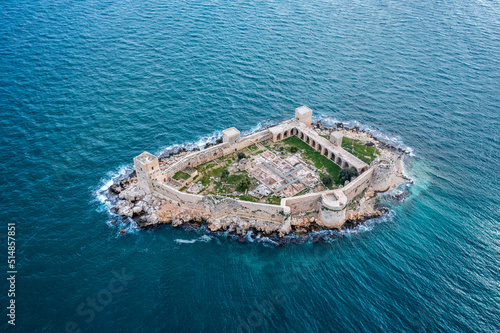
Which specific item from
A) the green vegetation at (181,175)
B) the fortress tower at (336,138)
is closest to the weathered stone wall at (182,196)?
the green vegetation at (181,175)

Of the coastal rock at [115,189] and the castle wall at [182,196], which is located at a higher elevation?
the castle wall at [182,196]

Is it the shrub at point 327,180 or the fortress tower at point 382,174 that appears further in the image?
the fortress tower at point 382,174

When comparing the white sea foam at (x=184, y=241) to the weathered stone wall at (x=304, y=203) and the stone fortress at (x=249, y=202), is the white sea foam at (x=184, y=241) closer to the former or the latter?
the stone fortress at (x=249, y=202)

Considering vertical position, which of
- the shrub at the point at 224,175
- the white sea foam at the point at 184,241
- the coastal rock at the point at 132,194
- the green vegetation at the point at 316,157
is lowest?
the white sea foam at the point at 184,241

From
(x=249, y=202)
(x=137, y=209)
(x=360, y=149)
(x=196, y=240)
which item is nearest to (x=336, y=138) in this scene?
(x=360, y=149)

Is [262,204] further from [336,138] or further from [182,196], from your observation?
[336,138]

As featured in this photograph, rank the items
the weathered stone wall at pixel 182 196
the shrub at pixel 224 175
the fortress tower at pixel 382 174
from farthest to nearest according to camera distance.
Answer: the fortress tower at pixel 382 174 < the shrub at pixel 224 175 < the weathered stone wall at pixel 182 196

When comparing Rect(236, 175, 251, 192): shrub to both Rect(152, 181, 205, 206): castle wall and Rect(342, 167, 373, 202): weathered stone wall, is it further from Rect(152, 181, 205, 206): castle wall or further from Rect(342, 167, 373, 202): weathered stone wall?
Rect(342, 167, 373, 202): weathered stone wall

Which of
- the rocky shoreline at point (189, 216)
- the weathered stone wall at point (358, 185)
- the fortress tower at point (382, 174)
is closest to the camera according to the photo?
the rocky shoreline at point (189, 216)
